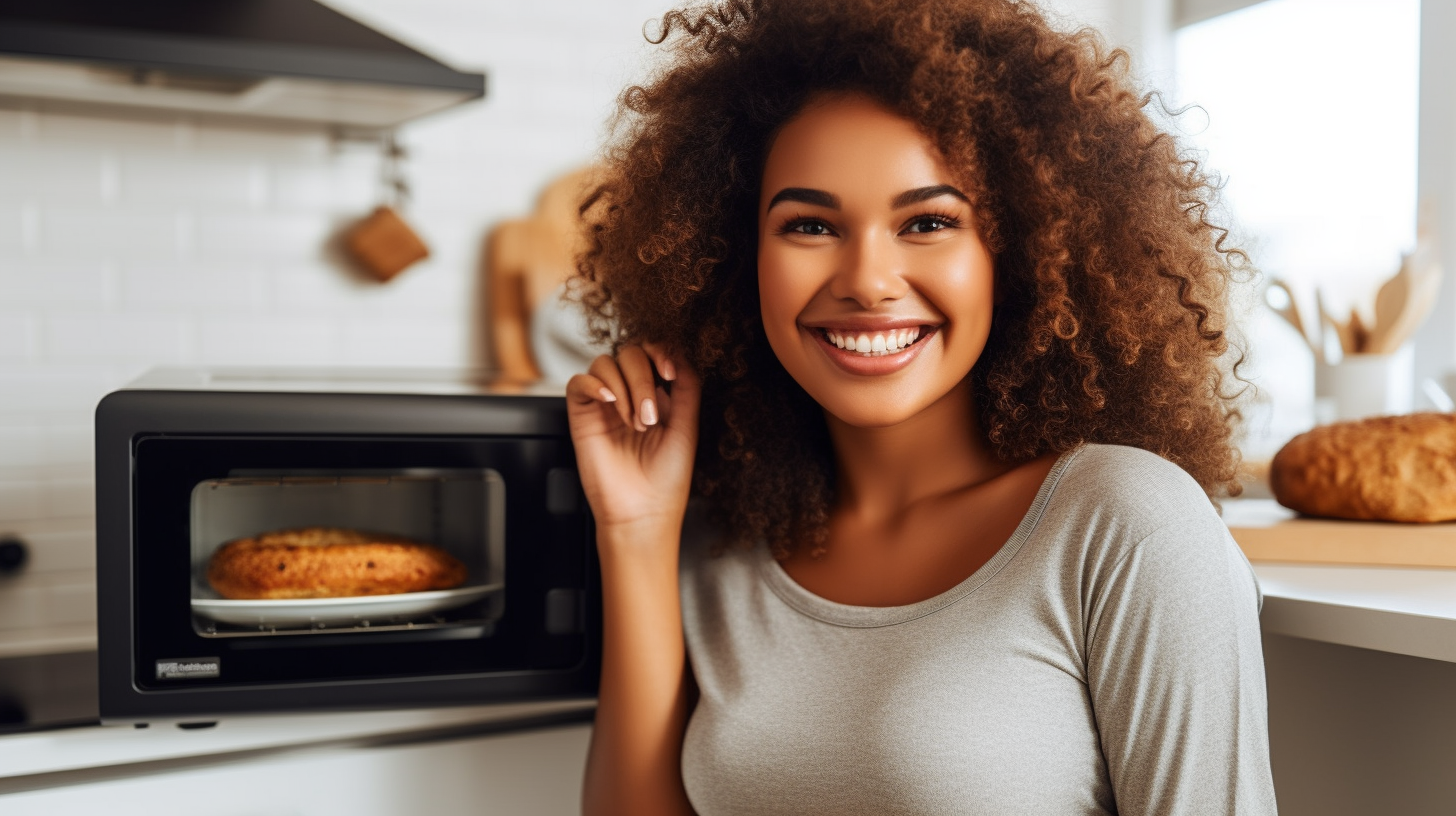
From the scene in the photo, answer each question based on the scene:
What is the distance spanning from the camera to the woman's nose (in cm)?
87

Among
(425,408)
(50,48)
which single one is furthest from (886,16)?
(50,48)

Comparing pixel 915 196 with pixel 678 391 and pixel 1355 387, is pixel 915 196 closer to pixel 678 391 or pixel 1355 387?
pixel 678 391

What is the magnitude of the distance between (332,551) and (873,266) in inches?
20.5

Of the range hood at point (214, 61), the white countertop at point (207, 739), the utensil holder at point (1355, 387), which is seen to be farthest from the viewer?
the utensil holder at point (1355, 387)

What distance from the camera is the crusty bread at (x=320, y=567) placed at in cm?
101

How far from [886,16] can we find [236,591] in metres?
0.71

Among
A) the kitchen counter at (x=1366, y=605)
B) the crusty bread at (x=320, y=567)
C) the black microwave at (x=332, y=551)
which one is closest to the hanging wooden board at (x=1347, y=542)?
the kitchen counter at (x=1366, y=605)

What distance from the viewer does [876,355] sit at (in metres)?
0.90

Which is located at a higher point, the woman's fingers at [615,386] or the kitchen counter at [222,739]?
the woman's fingers at [615,386]

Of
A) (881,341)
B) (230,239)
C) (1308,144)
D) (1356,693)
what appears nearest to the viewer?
(881,341)

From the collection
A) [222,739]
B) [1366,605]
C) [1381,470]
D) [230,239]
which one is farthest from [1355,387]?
[230,239]

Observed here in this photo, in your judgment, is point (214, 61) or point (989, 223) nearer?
point (989, 223)

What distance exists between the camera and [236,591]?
101 cm

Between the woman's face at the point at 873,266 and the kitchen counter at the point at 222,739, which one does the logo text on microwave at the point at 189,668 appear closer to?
the kitchen counter at the point at 222,739
